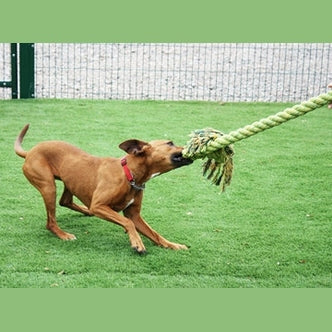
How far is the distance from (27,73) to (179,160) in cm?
625

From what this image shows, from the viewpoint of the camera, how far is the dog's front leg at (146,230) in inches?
217

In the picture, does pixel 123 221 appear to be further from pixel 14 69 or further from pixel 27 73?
pixel 14 69

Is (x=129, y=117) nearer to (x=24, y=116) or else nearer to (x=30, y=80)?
(x=24, y=116)

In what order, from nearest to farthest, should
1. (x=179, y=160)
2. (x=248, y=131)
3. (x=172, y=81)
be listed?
(x=248, y=131) → (x=179, y=160) → (x=172, y=81)

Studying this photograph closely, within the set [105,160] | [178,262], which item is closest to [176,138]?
[105,160]

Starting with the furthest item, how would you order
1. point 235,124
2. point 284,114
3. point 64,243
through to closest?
point 235,124, point 64,243, point 284,114

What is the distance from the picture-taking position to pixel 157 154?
17.6 feet

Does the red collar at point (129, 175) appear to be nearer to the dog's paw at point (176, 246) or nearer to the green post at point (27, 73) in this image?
the dog's paw at point (176, 246)

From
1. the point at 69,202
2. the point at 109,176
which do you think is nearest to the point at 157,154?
the point at 109,176

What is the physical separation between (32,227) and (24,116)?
160 inches

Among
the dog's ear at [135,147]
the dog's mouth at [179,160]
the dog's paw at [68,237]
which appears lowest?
the dog's paw at [68,237]

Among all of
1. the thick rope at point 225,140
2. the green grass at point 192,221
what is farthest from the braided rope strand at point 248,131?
the green grass at point 192,221

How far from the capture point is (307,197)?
6.70 m

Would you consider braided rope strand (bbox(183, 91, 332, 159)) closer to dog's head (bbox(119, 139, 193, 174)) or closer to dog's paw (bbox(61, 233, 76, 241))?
dog's head (bbox(119, 139, 193, 174))
